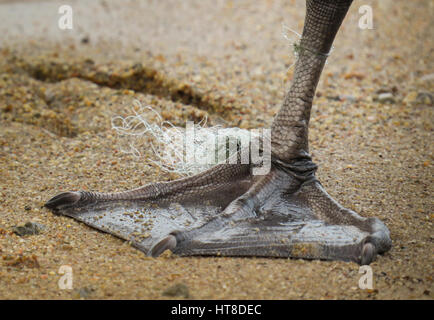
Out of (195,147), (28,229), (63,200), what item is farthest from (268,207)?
(28,229)

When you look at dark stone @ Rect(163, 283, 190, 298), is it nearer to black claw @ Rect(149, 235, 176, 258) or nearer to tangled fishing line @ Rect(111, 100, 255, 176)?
black claw @ Rect(149, 235, 176, 258)

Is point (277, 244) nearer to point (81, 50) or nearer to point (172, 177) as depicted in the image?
point (172, 177)

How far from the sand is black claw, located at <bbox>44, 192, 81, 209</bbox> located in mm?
97

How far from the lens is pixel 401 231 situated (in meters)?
3.76

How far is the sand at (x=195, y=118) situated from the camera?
3211 millimetres

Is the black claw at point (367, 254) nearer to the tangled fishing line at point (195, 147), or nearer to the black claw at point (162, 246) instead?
the black claw at point (162, 246)

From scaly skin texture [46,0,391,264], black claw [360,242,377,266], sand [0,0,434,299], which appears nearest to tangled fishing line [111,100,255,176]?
sand [0,0,434,299]

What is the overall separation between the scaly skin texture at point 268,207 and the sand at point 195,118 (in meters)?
0.10

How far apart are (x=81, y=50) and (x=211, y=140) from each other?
3562mm

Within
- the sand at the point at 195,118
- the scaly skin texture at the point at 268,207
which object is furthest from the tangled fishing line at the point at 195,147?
the scaly skin texture at the point at 268,207

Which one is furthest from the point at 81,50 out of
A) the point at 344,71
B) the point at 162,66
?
the point at 344,71

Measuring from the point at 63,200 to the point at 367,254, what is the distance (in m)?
2.06

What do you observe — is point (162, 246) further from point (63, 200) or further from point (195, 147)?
point (195, 147)

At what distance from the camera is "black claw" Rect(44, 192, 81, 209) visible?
3926 millimetres
